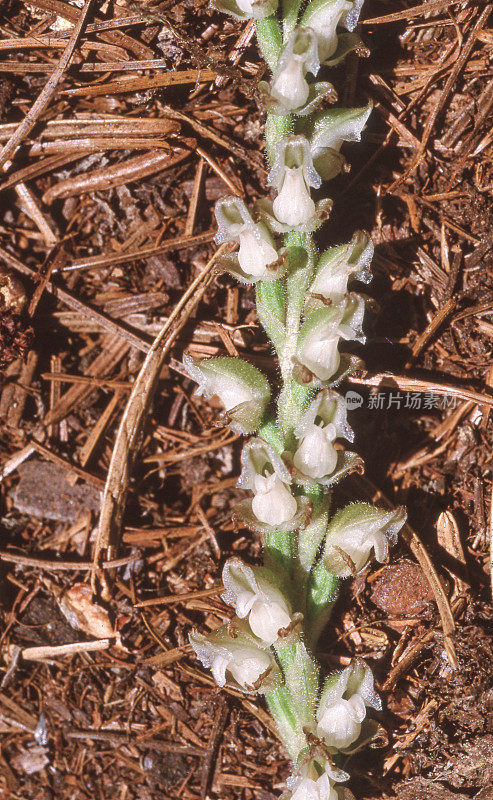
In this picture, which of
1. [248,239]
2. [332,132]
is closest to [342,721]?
[248,239]

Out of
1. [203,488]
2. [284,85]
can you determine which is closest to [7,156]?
[284,85]

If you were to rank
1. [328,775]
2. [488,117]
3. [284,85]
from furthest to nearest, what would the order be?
1. [488,117]
2. [328,775]
3. [284,85]

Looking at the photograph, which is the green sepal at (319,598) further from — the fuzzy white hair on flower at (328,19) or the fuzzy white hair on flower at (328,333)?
the fuzzy white hair on flower at (328,19)

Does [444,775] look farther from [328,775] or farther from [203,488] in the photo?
[203,488]

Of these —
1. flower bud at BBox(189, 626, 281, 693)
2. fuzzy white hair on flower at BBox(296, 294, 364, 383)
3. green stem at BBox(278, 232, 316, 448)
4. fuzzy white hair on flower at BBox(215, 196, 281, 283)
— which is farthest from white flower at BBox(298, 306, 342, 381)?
flower bud at BBox(189, 626, 281, 693)

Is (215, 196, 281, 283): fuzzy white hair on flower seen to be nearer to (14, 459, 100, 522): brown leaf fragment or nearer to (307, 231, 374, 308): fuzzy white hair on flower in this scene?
(307, 231, 374, 308): fuzzy white hair on flower

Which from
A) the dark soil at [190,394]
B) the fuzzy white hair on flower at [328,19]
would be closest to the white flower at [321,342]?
the dark soil at [190,394]
